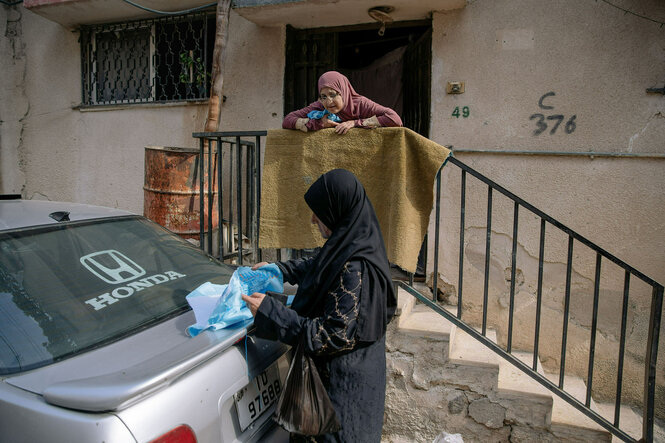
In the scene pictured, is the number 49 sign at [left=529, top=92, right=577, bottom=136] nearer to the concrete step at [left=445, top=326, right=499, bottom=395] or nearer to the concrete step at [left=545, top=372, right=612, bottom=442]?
the concrete step at [left=445, top=326, right=499, bottom=395]

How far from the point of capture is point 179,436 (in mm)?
1217

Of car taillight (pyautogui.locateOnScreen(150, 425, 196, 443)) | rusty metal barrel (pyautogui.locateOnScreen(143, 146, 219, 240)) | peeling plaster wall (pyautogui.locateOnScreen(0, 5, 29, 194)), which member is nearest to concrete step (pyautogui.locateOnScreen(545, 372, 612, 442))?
car taillight (pyautogui.locateOnScreen(150, 425, 196, 443))

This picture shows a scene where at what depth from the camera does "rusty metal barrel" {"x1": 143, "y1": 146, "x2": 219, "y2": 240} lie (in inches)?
148

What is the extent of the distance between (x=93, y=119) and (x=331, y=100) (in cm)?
422

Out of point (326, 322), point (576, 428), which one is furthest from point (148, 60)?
point (576, 428)

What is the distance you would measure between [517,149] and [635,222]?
1.20 meters

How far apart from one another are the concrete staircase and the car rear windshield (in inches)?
61.2

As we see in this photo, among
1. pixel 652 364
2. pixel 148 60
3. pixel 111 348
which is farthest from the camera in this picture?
pixel 148 60

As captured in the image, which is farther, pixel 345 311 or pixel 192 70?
pixel 192 70

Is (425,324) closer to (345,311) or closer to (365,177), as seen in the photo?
(365,177)

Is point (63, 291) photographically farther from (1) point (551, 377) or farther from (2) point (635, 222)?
(2) point (635, 222)

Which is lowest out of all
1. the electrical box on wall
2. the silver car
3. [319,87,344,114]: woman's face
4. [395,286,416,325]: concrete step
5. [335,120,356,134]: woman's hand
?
[395,286,416,325]: concrete step

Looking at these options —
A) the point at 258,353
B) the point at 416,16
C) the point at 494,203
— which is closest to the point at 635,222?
the point at 494,203

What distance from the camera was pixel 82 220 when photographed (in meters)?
2.00
